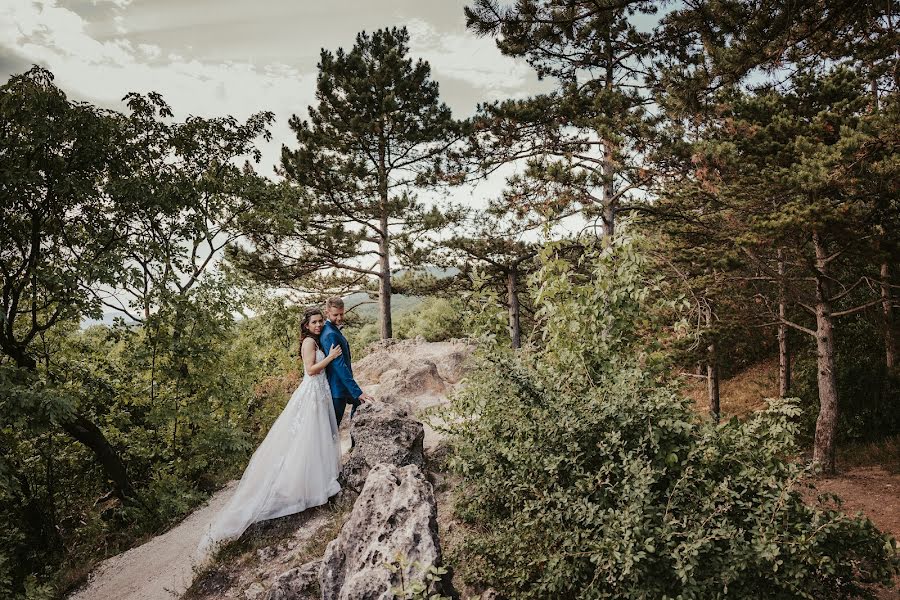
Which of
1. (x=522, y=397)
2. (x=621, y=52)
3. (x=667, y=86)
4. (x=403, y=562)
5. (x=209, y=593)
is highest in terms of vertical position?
(x=621, y=52)

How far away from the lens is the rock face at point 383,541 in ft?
8.18

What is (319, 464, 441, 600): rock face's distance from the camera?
2.49 metres

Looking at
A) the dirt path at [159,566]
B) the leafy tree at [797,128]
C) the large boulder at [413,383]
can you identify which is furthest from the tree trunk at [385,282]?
the leafy tree at [797,128]

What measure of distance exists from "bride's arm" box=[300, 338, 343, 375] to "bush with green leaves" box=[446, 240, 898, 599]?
1.84 m

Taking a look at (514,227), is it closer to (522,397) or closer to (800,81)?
(800,81)

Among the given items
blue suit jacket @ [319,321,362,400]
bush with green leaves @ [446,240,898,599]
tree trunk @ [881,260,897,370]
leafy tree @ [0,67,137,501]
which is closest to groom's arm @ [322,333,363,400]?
blue suit jacket @ [319,321,362,400]

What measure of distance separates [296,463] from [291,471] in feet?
0.32

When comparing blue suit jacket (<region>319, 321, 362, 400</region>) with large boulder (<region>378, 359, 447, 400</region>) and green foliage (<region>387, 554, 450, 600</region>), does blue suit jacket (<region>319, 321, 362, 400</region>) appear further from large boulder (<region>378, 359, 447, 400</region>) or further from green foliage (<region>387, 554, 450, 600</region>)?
large boulder (<region>378, 359, 447, 400</region>)

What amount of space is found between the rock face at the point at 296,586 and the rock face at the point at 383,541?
0.40 metres

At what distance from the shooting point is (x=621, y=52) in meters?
11.1

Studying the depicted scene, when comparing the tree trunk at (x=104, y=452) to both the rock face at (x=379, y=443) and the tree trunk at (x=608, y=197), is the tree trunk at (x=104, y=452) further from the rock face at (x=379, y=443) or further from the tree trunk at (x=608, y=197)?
the tree trunk at (x=608, y=197)

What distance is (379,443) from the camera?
516cm

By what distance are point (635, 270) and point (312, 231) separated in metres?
14.4

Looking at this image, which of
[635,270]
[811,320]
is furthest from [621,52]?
[811,320]
